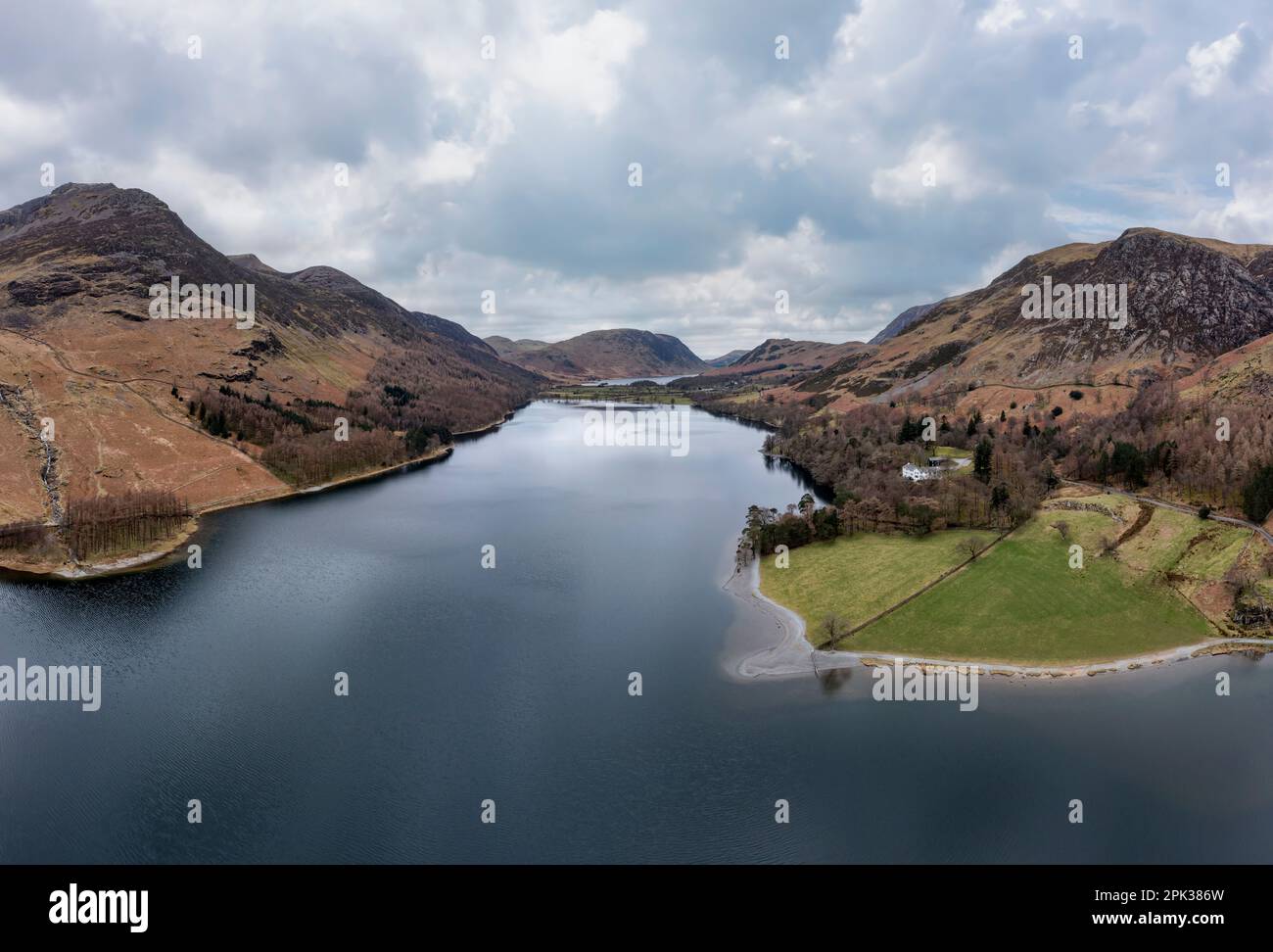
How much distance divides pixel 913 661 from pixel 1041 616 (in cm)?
1673

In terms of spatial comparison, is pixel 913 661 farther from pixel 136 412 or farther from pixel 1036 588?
pixel 136 412

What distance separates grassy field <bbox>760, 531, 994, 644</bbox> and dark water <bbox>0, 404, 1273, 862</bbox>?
7327 millimetres

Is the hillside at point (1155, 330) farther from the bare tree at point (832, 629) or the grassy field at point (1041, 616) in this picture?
the bare tree at point (832, 629)

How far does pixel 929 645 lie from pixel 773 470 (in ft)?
327

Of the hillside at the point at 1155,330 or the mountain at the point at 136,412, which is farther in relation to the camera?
the hillside at the point at 1155,330

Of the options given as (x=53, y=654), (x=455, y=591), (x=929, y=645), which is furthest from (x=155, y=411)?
(x=929, y=645)

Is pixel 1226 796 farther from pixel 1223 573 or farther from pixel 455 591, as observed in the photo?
pixel 455 591

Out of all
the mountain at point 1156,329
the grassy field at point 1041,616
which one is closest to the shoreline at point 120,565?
the grassy field at point 1041,616

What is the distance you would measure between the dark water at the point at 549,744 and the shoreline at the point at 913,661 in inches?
69.8

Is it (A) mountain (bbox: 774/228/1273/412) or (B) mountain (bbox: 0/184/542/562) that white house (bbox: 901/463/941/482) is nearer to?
(A) mountain (bbox: 774/228/1273/412)

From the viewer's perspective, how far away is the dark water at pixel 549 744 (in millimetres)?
36844

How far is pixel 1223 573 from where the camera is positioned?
223 ft
